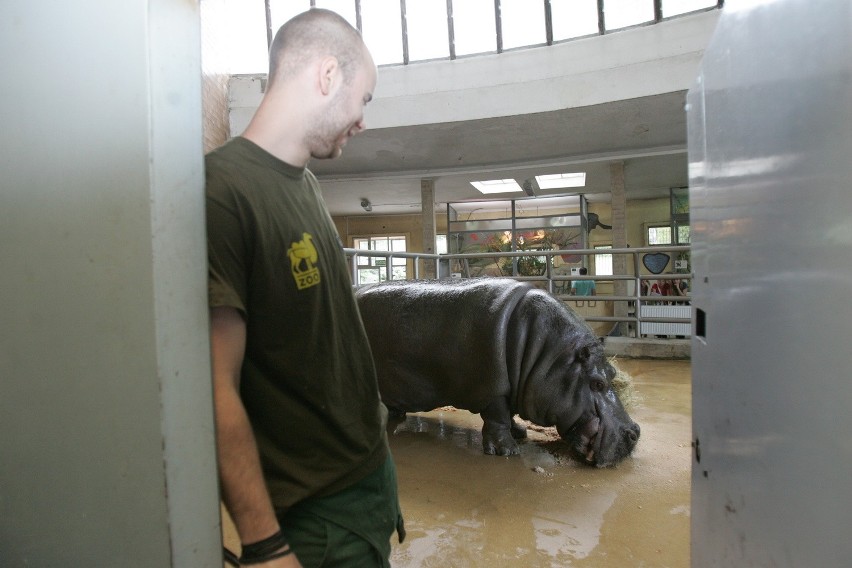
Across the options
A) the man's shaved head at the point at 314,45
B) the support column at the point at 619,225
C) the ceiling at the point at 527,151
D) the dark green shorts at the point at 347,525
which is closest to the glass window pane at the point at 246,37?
the ceiling at the point at 527,151

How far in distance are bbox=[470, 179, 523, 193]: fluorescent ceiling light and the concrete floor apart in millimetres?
9567

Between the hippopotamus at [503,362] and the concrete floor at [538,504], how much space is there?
0.72ft

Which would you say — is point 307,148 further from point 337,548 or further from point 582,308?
point 582,308

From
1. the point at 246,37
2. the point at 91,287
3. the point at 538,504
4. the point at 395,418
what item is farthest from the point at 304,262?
the point at 246,37

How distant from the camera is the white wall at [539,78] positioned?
25.8 ft

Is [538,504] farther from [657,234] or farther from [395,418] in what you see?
[657,234]

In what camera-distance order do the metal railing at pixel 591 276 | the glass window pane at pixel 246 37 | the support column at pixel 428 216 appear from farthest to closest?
the support column at pixel 428 216, the glass window pane at pixel 246 37, the metal railing at pixel 591 276

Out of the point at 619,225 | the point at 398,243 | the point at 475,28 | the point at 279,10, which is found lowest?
the point at 619,225

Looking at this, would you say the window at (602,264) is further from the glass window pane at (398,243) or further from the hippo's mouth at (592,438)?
the hippo's mouth at (592,438)

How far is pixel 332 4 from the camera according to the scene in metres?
11.0

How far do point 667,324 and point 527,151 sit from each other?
4.82 m

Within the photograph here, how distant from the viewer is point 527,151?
34.8 ft

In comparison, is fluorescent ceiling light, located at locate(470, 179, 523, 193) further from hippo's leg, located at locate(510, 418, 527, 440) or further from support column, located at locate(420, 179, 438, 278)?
hippo's leg, located at locate(510, 418, 527, 440)

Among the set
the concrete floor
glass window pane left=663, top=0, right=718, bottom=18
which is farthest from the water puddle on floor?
glass window pane left=663, top=0, right=718, bottom=18
